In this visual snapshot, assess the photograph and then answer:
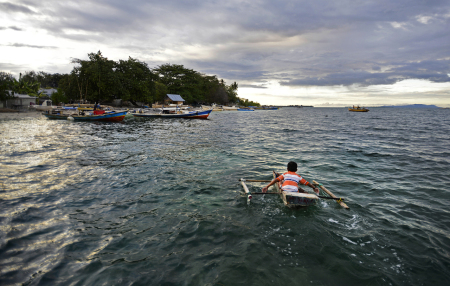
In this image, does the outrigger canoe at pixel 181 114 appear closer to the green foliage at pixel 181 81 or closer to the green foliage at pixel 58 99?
the green foliage at pixel 58 99

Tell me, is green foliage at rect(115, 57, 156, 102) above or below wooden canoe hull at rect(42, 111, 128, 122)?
above

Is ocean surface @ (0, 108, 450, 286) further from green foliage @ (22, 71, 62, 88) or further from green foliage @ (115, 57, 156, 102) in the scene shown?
green foliage @ (22, 71, 62, 88)

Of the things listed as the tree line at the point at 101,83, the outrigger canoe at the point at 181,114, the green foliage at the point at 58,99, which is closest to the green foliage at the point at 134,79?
the tree line at the point at 101,83

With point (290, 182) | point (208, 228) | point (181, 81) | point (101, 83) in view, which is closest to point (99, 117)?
point (101, 83)

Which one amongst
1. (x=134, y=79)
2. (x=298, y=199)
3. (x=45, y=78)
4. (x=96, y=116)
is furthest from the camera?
(x=45, y=78)

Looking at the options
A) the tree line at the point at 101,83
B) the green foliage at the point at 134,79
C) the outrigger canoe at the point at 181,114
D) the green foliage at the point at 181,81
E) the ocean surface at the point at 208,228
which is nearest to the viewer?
the ocean surface at the point at 208,228

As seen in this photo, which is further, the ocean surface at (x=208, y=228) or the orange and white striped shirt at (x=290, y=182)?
the orange and white striped shirt at (x=290, y=182)

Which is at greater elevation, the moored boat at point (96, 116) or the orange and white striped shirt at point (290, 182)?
the moored boat at point (96, 116)

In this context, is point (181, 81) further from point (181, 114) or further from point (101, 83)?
point (181, 114)

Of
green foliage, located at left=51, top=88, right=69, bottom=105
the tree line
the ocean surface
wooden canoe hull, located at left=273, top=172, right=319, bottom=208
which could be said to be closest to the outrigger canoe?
the tree line

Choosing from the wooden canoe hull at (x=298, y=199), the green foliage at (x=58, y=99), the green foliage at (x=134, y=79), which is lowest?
the wooden canoe hull at (x=298, y=199)

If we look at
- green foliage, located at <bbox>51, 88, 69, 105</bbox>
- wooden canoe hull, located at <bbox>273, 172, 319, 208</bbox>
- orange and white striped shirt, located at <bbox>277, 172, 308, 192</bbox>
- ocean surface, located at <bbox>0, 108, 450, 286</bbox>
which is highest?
green foliage, located at <bbox>51, 88, 69, 105</bbox>

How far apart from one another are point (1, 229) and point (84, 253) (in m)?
2.99

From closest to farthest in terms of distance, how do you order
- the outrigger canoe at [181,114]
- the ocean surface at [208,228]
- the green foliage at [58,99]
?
the ocean surface at [208,228] < the outrigger canoe at [181,114] < the green foliage at [58,99]
